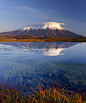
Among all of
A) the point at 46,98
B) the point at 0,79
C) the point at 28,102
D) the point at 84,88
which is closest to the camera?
the point at 28,102

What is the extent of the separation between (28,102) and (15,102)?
602mm

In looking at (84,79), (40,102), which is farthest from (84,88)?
(40,102)

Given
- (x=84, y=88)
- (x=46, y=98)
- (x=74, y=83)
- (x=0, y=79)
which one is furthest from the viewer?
(x=0, y=79)

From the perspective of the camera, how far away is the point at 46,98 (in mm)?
4219

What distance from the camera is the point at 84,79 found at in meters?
7.11

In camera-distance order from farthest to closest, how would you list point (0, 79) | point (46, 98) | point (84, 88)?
point (0, 79), point (84, 88), point (46, 98)

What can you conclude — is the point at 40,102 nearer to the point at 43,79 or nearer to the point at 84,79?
the point at 43,79

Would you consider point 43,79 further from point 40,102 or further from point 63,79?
point 40,102

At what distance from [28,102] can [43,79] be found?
3320 millimetres

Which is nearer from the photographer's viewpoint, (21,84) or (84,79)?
(21,84)

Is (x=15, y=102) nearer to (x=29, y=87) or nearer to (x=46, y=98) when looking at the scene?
(x=46, y=98)

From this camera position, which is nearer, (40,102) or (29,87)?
(40,102)

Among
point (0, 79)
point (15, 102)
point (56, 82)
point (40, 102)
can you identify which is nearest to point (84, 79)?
point (56, 82)

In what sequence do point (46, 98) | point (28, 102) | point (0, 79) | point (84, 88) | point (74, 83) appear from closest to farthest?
point (28, 102), point (46, 98), point (84, 88), point (74, 83), point (0, 79)
